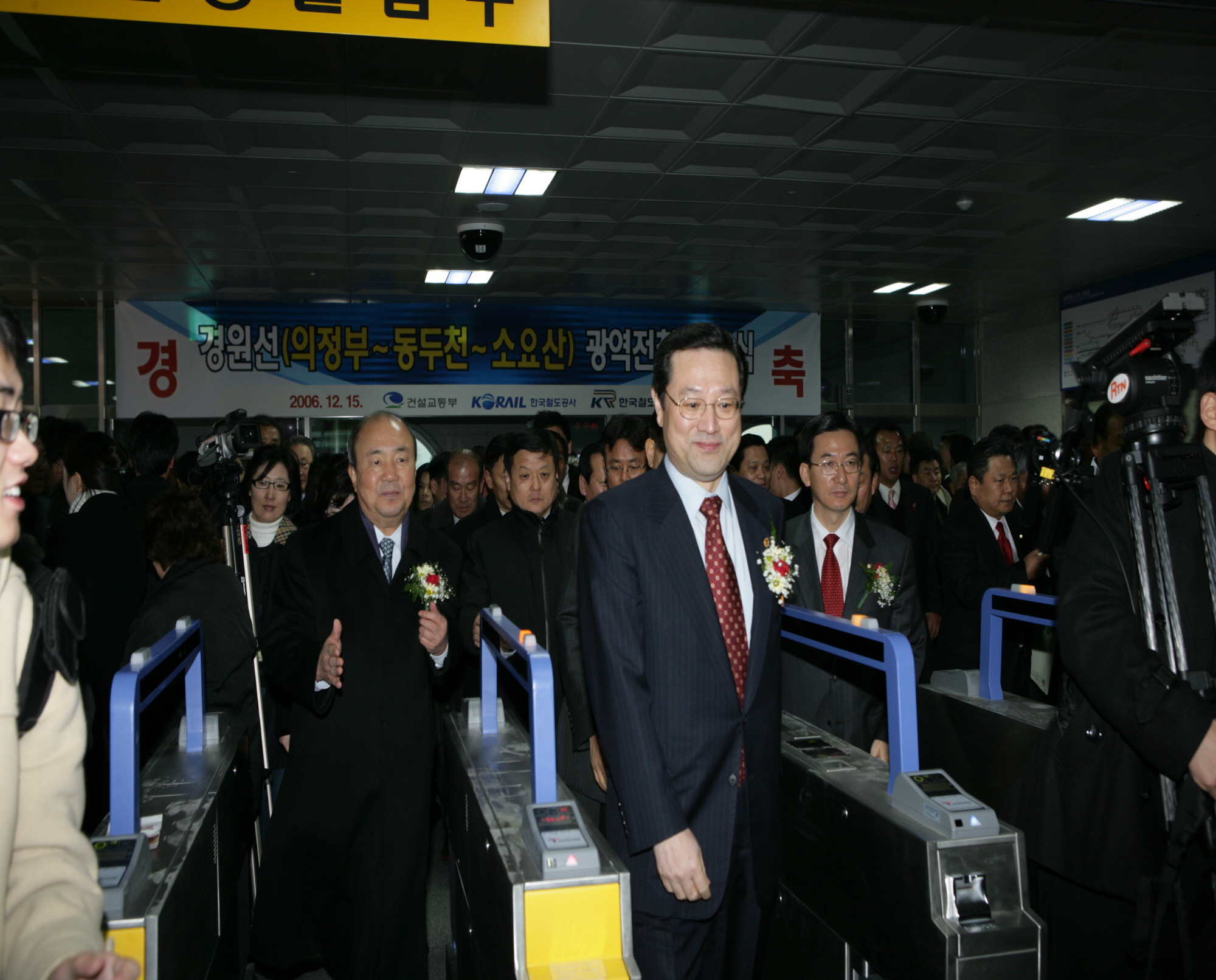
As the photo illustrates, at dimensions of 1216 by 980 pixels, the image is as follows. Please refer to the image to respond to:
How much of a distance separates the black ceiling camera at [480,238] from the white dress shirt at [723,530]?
5234 millimetres

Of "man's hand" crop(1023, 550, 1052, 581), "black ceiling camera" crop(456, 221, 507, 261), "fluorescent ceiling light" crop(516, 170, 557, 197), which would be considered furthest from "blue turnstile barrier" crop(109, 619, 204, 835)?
"black ceiling camera" crop(456, 221, 507, 261)

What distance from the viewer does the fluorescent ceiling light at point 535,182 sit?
5.72m

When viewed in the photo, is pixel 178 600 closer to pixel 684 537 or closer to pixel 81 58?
pixel 684 537

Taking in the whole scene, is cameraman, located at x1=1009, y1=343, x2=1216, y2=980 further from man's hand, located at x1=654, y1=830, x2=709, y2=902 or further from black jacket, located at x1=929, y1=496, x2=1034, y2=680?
black jacket, located at x1=929, y1=496, x2=1034, y2=680

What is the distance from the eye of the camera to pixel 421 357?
9.30 meters

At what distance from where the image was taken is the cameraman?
1.66 meters

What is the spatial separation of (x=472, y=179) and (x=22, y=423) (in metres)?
5.14

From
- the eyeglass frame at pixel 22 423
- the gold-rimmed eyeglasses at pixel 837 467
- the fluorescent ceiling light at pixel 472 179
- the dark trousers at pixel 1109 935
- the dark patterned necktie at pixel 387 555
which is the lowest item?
the dark trousers at pixel 1109 935

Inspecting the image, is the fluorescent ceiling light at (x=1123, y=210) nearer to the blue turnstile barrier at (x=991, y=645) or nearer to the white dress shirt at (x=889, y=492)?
the white dress shirt at (x=889, y=492)

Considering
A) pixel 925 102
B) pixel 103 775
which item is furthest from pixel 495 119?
pixel 103 775

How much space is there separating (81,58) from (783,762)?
14.1ft

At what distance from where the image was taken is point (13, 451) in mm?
993

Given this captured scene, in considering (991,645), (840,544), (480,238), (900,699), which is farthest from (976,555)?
(480,238)

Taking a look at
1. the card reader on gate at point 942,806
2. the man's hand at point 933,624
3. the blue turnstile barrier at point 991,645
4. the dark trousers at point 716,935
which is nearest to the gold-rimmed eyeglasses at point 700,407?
the dark trousers at point 716,935
